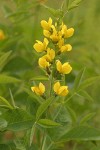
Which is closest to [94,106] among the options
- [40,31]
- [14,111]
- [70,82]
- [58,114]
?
[70,82]

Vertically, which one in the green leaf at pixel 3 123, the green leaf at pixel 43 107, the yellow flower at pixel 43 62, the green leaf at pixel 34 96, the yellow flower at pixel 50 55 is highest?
the yellow flower at pixel 50 55

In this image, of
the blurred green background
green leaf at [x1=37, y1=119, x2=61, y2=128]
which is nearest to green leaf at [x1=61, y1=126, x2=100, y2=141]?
green leaf at [x1=37, y1=119, x2=61, y2=128]

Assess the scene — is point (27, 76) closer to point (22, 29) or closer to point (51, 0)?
point (22, 29)

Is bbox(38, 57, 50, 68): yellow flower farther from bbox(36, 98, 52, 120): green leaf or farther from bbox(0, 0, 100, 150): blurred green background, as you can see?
bbox(0, 0, 100, 150): blurred green background

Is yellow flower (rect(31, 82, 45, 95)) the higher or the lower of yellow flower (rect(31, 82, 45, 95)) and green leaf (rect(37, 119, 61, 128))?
the higher

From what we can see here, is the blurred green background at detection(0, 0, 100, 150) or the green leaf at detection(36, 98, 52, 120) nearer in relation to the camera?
the green leaf at detection(36, 98, 52, 120)

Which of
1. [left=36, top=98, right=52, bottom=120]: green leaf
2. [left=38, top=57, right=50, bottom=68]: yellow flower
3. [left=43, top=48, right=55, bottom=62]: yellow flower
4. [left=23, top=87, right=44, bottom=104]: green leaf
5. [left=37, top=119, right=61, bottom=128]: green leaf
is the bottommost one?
[left=37, top=119, right=61, bottom=128]: green leaf

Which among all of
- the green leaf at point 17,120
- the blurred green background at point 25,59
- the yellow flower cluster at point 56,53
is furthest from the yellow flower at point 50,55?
the blurred green background at point 25,59

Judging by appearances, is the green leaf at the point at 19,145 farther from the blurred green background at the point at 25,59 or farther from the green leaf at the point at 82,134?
the blurred green background at the point at 25,59
